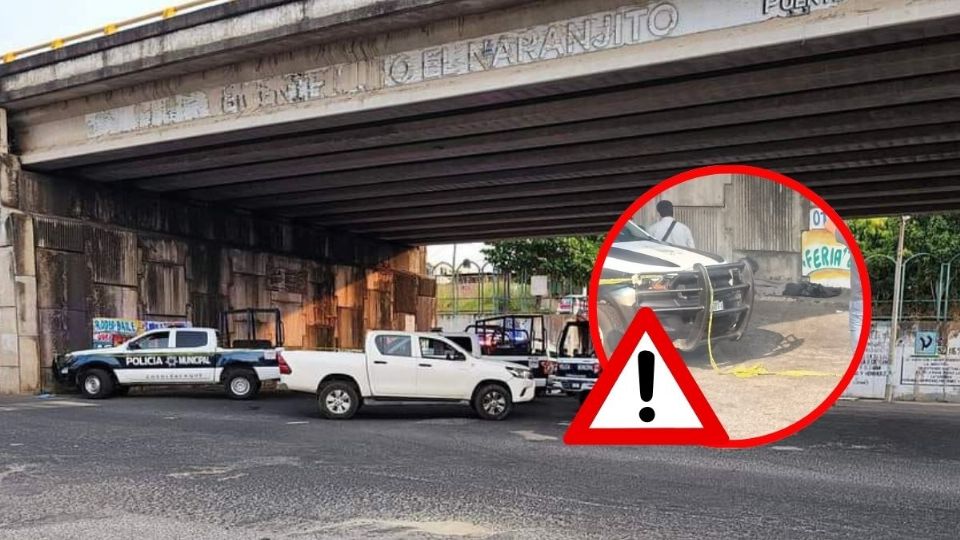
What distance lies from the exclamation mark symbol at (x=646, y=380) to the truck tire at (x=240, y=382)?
A: 16966mm

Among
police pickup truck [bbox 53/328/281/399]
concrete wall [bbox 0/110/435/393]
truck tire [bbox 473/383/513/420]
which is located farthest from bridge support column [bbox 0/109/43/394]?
truck tire [bbox 473/383/513/420]

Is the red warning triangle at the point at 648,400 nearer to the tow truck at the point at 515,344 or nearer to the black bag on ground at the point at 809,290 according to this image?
the black bag on ground at the point at 809,290

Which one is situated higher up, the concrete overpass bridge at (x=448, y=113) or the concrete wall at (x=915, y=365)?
the concrete overpass bridge at (x=448, y=113)

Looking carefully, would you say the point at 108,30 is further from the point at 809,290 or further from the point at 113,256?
the point at 809,290

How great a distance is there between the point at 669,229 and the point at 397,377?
12.6m

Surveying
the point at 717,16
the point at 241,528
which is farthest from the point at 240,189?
the point at 241,528

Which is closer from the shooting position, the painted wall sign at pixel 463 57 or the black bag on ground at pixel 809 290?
the black bag on ground at pixel 809 290

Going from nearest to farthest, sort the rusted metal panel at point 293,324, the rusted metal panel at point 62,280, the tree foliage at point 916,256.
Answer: the rusted metal panel at point 62,280, the tree foliage at point 916,256, the rusted metal panel at point 293,324

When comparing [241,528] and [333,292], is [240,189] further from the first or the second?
[241,528]

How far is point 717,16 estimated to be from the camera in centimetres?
1106

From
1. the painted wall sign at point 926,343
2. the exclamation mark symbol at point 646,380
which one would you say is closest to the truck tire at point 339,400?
the exclamation mark symbol at point 646,380

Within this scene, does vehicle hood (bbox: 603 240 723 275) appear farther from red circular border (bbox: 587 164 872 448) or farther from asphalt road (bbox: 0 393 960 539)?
asphalt road (bbox: 0 393 960 539)

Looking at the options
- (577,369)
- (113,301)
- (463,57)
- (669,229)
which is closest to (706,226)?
(669,229)

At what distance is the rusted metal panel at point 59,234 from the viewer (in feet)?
61.2
